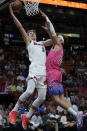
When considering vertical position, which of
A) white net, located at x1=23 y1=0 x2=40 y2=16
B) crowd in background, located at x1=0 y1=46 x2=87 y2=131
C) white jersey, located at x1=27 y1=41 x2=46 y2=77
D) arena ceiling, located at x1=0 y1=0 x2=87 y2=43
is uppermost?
white net, located at x1=23 y1=0 x2=40 y2=16

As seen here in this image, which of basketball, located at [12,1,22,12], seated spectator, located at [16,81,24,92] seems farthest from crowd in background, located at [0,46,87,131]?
basketball, located at [12,1,22,12]

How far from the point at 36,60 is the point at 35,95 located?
8.89 meters

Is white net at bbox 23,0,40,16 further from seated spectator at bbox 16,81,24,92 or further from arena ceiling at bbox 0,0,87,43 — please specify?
arena ceiling at bbox 0,0,87,43

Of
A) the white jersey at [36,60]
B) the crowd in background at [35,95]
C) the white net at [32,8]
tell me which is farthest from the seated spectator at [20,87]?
the white jersey at [36,60]

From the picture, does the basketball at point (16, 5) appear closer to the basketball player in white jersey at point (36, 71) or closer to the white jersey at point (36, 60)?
the basketball player in white jersey at point (36, 71)

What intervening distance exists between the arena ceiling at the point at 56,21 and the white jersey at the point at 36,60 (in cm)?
1280

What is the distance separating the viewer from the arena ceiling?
76.5 ft

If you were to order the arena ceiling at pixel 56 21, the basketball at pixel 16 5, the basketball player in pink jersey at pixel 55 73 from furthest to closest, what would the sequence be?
1. the arena ceiling at pixel 56 21
2. the basketball at pixel 16 5
3. the basketball player in pink jersey at pixel 55 73

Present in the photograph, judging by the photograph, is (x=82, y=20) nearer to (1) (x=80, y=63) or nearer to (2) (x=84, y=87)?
(1) (x=80, y=63)

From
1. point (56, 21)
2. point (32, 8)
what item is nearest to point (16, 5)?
point (32, 8)

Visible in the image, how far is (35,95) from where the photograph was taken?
1736cm

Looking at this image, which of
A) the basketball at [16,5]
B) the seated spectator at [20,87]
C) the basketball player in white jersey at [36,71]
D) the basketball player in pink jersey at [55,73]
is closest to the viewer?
the basketball player in white jersey at [36,71]

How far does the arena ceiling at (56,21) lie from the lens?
23314mm

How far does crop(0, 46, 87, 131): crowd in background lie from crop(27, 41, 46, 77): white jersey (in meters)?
4.50
